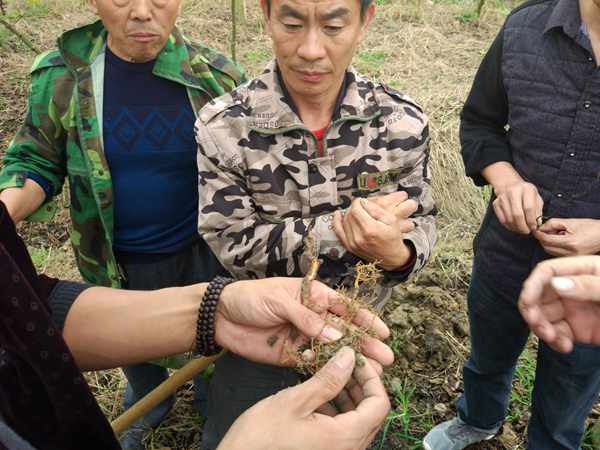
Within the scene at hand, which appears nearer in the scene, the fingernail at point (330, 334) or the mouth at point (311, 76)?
the fingernail at point (330, 334)

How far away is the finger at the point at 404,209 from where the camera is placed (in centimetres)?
159

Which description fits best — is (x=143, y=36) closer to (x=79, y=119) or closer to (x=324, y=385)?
(x=79, y=119)

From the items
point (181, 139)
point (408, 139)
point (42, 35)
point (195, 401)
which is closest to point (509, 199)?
point (408, 139)

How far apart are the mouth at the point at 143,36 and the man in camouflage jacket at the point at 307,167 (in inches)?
15.0

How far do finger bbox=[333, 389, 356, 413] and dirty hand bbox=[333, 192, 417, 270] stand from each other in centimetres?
44

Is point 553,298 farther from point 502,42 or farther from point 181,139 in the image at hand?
point 181,139

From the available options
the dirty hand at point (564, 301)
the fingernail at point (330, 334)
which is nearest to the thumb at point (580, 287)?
the dirty hand at point (564, 301)

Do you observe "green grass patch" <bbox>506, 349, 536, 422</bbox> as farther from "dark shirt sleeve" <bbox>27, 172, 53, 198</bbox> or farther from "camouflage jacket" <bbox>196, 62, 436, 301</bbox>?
"dark shirt sleeve" <bbox>27, 172, 53, 198</bbox>

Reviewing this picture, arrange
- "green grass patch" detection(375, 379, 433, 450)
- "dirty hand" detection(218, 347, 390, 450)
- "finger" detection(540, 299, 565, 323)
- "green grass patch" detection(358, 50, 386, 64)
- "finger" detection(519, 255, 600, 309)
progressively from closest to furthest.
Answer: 1. "dirty hand" detection(218, 347, 390, 450)
2. "finger" detection(519, 255, 600, 309)
3. "finger" detection(540, 299, 565, 323)
4. "green grass patch" detection(375, 379, 433, 450)
5. "green grass patch" detection(358, 50, 386, 64)

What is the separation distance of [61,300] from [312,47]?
1066 mm

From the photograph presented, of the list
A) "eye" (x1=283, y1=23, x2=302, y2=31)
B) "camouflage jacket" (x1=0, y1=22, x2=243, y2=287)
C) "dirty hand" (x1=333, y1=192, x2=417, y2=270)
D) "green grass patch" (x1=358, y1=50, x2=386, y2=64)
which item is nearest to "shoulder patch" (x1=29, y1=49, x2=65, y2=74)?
"camouflage jacket" (x1=0, y1=22, x2=243, y2=287)

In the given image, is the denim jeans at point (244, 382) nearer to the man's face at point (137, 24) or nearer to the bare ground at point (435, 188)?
the bare ground at point (435, 188)

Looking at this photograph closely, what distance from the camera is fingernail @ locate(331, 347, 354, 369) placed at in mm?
1170

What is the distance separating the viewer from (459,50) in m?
6.23
